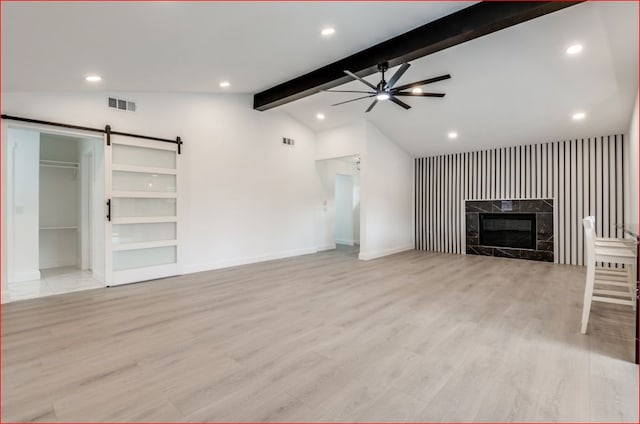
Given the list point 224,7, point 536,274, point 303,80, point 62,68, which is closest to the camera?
point 224,7

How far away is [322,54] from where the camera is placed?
427 centimetres

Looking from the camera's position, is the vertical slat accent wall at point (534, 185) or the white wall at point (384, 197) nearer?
the vertical slat accent wall at point (534, 185)

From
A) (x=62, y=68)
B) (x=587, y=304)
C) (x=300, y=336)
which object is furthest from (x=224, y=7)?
(x=587, y=304)

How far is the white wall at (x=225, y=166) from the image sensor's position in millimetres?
4777

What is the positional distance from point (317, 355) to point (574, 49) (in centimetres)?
481

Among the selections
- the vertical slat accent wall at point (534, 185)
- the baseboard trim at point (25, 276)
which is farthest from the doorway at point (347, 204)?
the baseboard trim at point (25, 276)

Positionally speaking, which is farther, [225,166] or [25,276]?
[225,166]

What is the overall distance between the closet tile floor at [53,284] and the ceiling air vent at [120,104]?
109 inches

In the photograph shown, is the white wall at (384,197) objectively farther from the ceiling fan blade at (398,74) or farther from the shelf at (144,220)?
the shelf at (144,220)

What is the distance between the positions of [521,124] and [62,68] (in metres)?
7.33

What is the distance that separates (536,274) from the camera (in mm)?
5582

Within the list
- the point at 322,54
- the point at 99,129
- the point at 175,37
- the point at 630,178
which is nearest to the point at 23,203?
the point at 99,129

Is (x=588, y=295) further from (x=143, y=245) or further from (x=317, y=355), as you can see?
(x=143, y=245)

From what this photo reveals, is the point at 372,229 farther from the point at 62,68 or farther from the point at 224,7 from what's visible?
the point at 62,68
